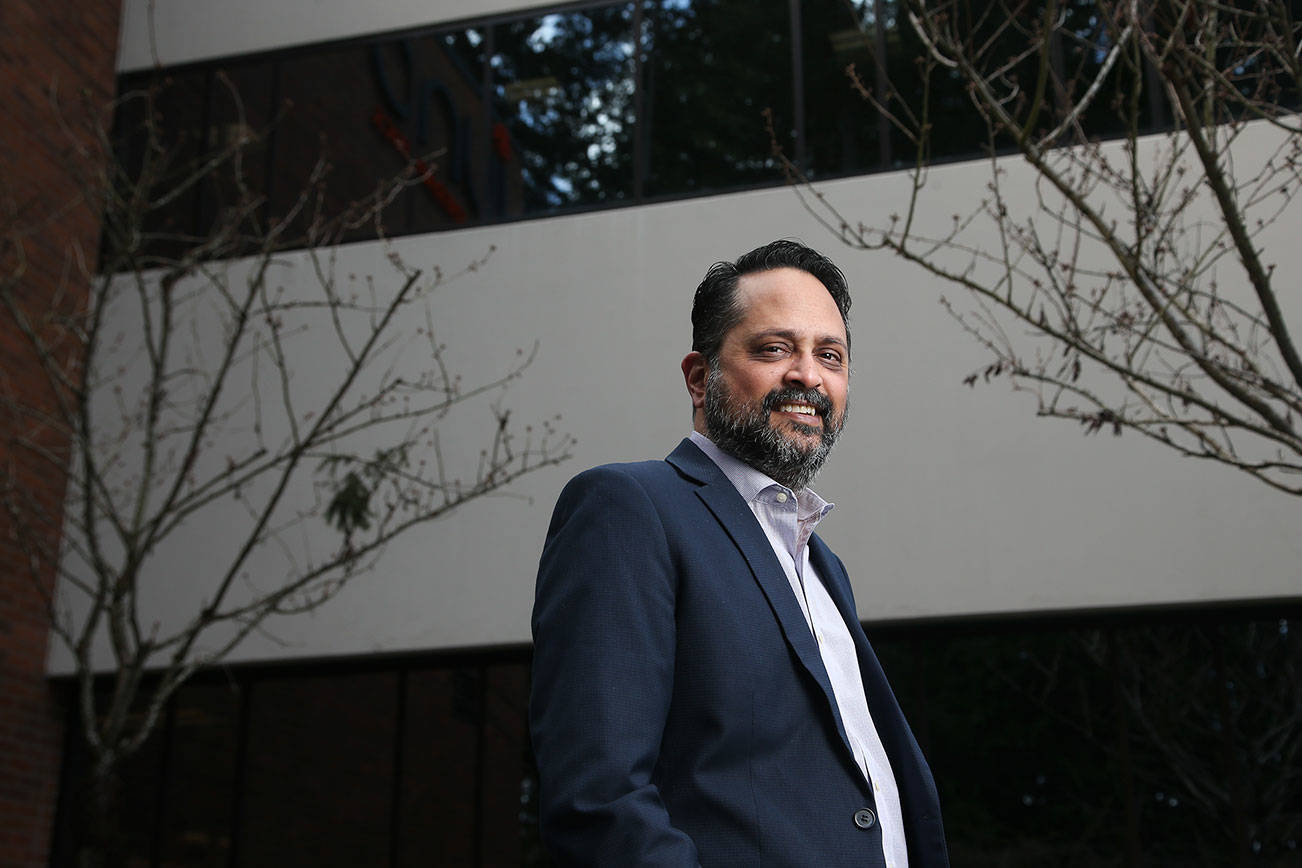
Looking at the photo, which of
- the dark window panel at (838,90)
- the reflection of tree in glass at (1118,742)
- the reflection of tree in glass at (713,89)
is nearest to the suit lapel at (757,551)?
the reflection of tree in glass at (1118,742)

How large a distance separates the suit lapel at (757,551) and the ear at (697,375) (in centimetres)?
11

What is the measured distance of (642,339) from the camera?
9.34 m

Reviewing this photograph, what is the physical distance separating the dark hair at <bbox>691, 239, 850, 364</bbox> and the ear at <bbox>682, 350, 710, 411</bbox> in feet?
0.06

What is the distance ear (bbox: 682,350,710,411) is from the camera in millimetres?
2693

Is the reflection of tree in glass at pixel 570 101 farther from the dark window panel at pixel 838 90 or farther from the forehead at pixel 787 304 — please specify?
the forehead at pixel 787 304

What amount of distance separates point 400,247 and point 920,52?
3937 millimetres

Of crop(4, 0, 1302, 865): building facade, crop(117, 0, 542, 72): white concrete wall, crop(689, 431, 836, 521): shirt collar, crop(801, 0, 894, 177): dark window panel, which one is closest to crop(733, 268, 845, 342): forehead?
crop(689, 431, 836, 521): shirt collar

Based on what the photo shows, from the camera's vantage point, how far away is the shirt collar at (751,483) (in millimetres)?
2543

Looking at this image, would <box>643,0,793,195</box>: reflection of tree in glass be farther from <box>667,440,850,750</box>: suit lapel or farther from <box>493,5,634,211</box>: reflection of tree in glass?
<box>667,440,850,750</box>: suit lapel

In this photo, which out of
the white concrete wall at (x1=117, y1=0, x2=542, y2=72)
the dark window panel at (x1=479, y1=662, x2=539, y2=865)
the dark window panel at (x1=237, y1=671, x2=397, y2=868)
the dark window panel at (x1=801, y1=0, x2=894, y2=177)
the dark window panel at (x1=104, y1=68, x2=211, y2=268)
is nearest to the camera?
the dark window panel at (x1=479, y1=662, x2=539, y2=865)

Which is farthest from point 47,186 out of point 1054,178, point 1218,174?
point 1218,174

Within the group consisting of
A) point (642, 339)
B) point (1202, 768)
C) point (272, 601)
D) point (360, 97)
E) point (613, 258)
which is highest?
point (360, 97)

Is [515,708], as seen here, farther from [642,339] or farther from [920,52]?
[920,52]

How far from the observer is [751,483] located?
255cm
